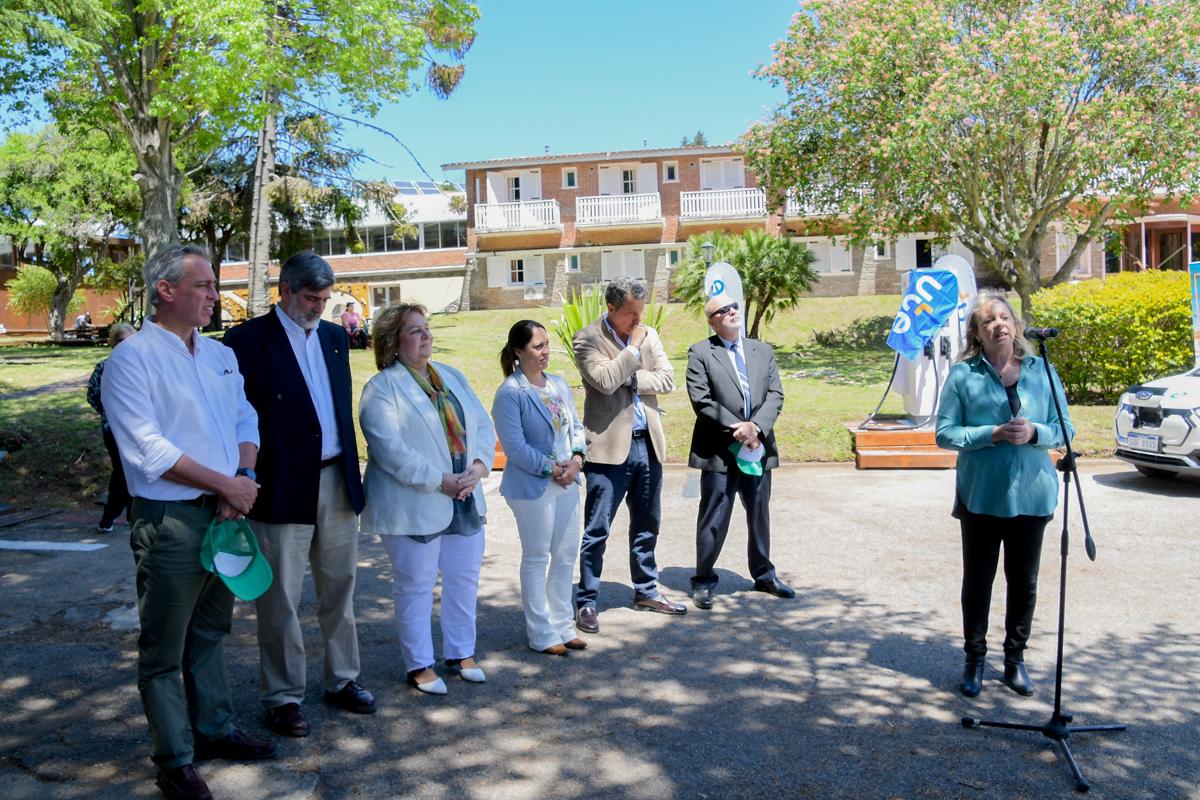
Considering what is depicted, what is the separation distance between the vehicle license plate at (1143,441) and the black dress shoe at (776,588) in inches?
192

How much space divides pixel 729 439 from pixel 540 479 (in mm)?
1474

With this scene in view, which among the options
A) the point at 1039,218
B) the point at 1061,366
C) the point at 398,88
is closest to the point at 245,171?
the point at 398,88

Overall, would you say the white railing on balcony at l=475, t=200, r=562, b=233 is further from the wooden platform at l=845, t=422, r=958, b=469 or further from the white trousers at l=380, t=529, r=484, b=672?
the white trousers at l=380, t=529, r=484, b=672

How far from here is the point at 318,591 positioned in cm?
460

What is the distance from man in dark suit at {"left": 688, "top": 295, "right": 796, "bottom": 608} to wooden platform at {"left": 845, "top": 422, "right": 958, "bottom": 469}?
4.98 meters

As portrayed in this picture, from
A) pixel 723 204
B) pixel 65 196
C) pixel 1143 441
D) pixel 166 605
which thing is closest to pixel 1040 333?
pixel 166 605

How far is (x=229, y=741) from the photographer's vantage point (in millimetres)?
4016

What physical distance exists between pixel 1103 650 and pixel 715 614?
2056mm

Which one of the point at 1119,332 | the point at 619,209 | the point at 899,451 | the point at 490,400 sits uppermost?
the point at 619,209

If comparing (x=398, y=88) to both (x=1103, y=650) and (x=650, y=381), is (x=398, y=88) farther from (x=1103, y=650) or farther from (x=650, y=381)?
(x=1103, y=650)

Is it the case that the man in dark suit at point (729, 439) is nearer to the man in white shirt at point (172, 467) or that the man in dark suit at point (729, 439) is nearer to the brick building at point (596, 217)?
the man in white shirt at point (172, 467)

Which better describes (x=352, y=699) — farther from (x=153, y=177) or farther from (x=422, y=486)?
(x=153, y=177)

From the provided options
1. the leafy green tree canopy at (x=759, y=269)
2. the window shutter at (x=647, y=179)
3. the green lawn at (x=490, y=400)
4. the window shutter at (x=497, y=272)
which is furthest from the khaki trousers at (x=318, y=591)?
the window shutter at (x=497, y=272)

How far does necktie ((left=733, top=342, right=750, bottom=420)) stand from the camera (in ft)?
21.0
